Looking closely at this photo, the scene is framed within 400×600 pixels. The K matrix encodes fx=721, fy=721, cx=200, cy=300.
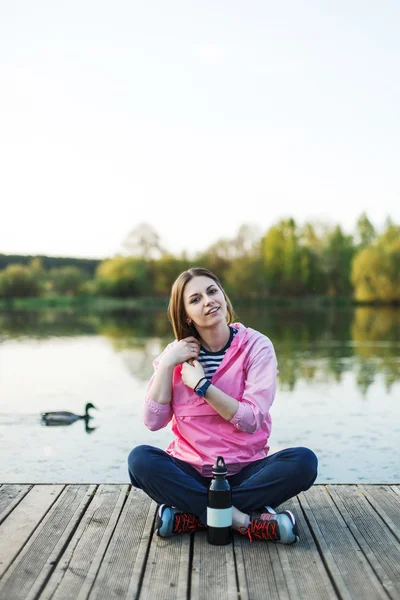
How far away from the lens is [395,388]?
11.5m

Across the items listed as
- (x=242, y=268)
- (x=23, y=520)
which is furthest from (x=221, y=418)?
(x=242, y=268)

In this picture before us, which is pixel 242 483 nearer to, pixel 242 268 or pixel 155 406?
pixel 155 406

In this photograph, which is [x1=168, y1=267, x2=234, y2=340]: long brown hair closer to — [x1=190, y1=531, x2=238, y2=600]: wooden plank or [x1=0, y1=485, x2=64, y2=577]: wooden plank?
[x1=190, y1=531, x2=238, y2=600]: wooden plank

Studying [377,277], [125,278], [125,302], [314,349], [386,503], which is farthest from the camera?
[125,302]

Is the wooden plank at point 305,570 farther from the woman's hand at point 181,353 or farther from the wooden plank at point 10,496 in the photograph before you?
the wooden plank at point 10,496

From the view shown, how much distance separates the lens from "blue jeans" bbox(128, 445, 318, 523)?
3217mm

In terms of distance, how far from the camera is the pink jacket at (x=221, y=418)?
3.34 metres

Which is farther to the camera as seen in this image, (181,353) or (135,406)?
(135,406)

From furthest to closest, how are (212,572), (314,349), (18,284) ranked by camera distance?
(18,284), (314,349), (212,572)

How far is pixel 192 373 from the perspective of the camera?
10.6 feet

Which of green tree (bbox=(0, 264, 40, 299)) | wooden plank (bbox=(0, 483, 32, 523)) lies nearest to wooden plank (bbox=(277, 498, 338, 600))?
wooden plank (bbox=(0, 483, 32, 523))

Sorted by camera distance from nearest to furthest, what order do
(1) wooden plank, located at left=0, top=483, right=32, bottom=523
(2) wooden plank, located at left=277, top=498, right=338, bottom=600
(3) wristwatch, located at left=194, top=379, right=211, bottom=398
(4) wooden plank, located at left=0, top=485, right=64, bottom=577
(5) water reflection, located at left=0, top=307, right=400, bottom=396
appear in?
(2) wooden plank, located at left=277, top=498, right=338, bottom=600
(4) wooden plank, located at left=0, top=485, right=64, bottom=577
(3) wristwatch, located at left=194, top=379, right=211, bottom=398
(1) wooden plank, located at left=0, top=483, right=32, bottom=523
(5) water reflection, located at left=0, top=307, right=400, bottom=396

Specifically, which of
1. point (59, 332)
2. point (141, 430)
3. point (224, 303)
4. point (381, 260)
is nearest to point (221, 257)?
point (381, 260)

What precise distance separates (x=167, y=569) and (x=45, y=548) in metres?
0.58
